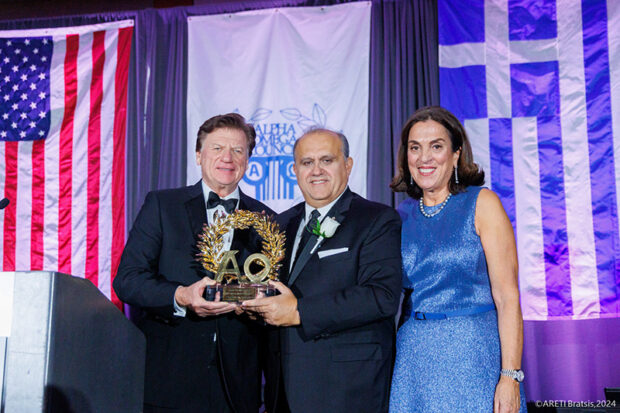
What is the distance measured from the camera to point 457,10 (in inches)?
→ 193

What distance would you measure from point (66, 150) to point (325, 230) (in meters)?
3.62

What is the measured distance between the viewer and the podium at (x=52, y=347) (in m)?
1.59

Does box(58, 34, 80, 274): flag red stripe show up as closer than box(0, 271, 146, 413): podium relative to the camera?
No

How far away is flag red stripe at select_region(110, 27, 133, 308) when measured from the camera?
5309 mm

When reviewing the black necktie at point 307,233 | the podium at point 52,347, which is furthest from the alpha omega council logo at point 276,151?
the podium at point 52,347

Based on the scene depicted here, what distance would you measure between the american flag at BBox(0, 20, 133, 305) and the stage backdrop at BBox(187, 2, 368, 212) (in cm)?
72

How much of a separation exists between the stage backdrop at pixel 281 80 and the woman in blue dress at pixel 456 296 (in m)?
2.29

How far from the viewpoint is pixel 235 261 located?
2484mm

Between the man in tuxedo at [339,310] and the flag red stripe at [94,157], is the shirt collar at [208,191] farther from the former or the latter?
the flag red stripe at [94,157]

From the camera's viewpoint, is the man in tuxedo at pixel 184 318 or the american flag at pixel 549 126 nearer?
the man in tuxedo at pixel 184 318

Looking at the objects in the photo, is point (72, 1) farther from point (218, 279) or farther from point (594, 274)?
A: point (594, 274)

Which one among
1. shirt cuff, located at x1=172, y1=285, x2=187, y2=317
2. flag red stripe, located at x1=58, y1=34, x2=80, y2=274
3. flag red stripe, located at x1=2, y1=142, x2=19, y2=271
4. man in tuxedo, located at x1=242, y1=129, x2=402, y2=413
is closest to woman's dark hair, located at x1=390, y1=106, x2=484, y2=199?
man in tuxedo, located at x1=242, y1=129, x2=402, y2=413

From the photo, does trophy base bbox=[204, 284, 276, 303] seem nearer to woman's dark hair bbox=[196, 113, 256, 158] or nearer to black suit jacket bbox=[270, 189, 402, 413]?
black suit jacket bbox=[270, 189, 402, 413]

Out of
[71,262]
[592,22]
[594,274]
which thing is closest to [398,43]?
[592,22]
